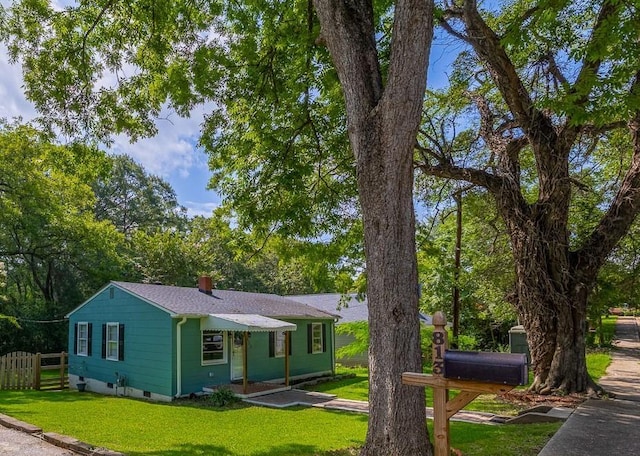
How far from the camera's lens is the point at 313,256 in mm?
10688

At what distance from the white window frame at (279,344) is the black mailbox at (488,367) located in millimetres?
13060

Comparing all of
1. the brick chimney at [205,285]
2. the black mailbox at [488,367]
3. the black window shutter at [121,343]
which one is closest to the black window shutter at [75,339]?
the black window shutter at [121,343]

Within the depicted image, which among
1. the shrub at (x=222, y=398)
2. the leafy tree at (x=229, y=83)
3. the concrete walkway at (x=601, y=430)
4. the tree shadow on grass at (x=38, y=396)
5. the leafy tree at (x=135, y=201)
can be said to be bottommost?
the tree shadow on grass at (x=38, y=396)

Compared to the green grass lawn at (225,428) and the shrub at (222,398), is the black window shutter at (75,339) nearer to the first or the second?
the green grass lawn at (225,428)

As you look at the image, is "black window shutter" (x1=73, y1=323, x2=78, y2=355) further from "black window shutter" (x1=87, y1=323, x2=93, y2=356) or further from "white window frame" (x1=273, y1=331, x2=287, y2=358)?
"white window frame" (x1=273, y1=331, x2=287, y2=358)

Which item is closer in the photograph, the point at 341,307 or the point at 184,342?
the point at 184,342

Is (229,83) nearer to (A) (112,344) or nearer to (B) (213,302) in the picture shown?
(B) (213,302)

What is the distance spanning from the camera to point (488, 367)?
3.40 m

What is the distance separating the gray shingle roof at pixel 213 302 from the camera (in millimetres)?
13875

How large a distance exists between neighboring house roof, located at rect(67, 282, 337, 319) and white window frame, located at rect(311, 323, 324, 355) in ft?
1.59

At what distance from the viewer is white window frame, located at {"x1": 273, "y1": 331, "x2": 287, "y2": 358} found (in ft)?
53.6

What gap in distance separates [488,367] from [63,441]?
19.1 ft

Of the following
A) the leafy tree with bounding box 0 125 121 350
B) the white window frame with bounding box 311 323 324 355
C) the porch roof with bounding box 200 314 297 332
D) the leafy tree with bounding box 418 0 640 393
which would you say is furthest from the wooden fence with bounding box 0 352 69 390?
the leafy tree with bounding box 418 0 640 393

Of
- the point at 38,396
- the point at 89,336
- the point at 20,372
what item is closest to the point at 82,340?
the point at 89,336
